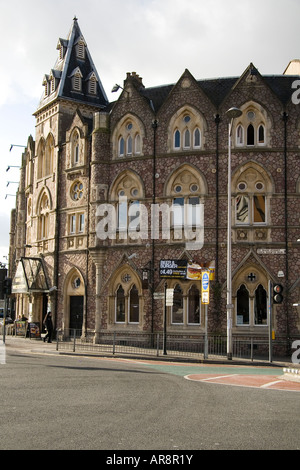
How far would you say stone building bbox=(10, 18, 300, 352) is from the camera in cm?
2698

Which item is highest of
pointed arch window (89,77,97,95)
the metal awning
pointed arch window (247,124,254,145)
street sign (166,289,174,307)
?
pointed arch window (89,77,97,95)

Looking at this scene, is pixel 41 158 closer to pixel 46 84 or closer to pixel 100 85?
pixel 46 84

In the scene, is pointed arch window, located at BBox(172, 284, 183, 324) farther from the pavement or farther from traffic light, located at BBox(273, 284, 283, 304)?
traffic light, located at BBox(273, 284, 283, 304)

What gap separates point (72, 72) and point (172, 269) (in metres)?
17.0

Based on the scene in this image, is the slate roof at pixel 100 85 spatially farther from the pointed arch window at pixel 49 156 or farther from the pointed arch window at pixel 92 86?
the pointed arch window at pixel 49 156

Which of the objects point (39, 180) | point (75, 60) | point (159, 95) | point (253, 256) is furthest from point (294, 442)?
point (75, 60)

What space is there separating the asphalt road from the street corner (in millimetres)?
588

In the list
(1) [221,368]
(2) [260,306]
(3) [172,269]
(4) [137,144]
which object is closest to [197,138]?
(4) [137,144]

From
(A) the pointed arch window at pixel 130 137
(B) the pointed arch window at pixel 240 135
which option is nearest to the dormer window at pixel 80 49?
(A) the pointed arch window at pixel 130 137

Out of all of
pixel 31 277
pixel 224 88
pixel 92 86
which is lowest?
pixel 31 277

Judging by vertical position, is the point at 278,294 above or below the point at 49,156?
below

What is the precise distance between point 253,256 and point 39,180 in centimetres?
1613

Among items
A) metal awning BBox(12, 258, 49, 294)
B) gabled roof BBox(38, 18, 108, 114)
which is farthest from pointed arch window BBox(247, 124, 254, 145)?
metal awning BBox(12, 258, 49, 294)

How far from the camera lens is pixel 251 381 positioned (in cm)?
1591
